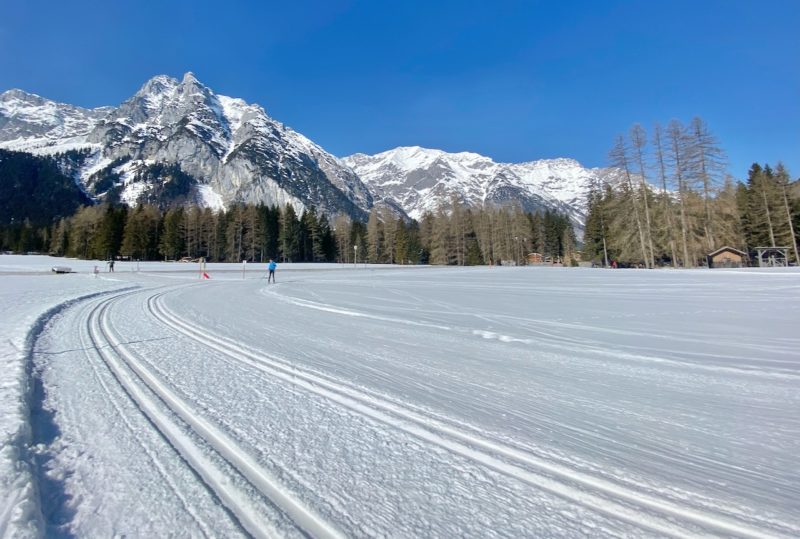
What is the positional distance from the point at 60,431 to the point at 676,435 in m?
5.09

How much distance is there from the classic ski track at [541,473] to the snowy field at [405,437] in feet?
0.05

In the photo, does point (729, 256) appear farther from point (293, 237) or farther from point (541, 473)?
point (293, 237)

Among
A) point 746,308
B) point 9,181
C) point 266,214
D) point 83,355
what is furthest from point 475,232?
point 9,181

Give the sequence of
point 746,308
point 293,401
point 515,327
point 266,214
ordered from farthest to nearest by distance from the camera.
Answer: point 266,214 → point 746,308 → point 515,327 → point 293,401

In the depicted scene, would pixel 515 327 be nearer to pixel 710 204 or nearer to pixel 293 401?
pixel 293 401

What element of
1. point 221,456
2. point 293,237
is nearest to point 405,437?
point 221,456

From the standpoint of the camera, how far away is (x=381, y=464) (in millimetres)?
2664

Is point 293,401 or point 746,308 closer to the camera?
point 293,401

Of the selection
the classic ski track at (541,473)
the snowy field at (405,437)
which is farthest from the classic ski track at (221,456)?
the classic ski track at (541,473)

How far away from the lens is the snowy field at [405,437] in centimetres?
208

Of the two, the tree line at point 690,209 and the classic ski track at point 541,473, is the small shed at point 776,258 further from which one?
the classic ski track at point 541,473

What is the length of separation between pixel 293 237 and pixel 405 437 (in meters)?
81.7

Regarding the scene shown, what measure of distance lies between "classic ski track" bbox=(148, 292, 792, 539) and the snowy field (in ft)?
0.05

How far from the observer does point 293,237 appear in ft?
266
